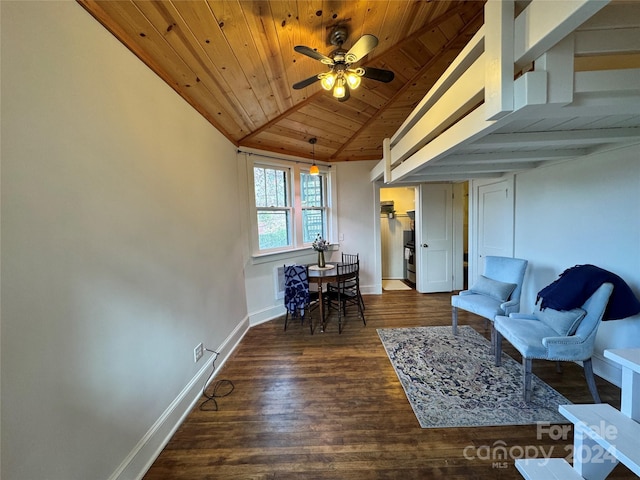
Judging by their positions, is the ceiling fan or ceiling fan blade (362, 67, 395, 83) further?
ceiling fan blade (362, 67, 395, 83)

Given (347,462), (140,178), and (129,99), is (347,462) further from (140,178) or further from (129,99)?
(129,99)

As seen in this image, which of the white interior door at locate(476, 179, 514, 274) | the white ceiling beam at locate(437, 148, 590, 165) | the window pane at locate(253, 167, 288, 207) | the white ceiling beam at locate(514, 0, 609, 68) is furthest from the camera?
the window pane at locate(253, 167, 288, 207)

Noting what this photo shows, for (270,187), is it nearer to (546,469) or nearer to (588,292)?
(588,292)

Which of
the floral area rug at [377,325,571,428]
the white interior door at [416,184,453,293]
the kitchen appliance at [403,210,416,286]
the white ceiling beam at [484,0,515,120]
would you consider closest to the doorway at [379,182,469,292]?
the kitchen appliance at [403,210,416,286]

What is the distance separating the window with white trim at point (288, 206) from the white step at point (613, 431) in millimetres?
3253

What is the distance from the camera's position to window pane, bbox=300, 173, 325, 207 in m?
4.25

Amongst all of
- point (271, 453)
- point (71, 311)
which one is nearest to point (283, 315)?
point (271, 453)

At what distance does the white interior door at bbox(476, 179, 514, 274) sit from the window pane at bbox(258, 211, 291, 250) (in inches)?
115

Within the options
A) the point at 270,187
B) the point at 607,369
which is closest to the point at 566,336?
the point at 607,369

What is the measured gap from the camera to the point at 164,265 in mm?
1731

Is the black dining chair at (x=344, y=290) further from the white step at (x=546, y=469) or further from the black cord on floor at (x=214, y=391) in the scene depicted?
the white step at (x=546, y=469)

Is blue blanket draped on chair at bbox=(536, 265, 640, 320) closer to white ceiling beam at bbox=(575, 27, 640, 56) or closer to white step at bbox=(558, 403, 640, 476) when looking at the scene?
white step at bbox=(558, 403, 640, 476)

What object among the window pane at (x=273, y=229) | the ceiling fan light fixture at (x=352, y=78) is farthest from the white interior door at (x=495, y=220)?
the window pane at (x=273, y=229)

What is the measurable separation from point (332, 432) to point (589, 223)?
2759 mm
